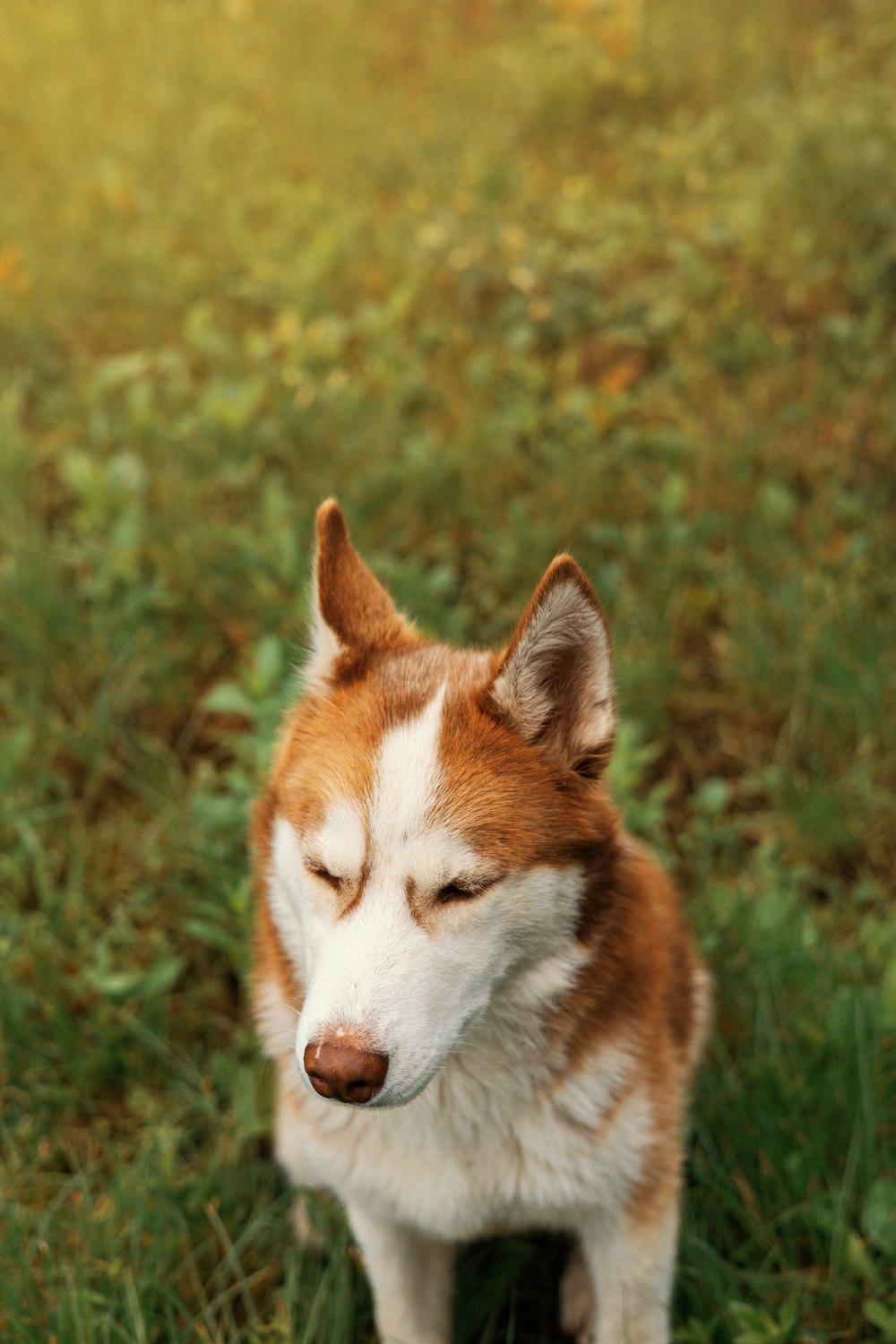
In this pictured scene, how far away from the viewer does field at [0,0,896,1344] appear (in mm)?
2512

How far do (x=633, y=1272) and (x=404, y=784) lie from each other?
105 cm

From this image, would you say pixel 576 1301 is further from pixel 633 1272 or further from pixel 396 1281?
pixel 396 1281

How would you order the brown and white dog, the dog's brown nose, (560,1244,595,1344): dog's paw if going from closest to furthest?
the dog's brown nose < the brown and white dog < (560,1244,595,1344): dog's paw

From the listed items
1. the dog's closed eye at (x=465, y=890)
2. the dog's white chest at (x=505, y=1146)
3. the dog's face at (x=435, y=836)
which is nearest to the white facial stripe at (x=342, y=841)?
the dog's face at (x=435, y=836)

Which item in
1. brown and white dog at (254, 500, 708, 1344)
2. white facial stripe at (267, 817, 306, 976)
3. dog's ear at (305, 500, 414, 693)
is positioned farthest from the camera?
dog's ear at (305, 500, 414, 693)

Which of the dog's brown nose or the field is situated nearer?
the dog's brown nose

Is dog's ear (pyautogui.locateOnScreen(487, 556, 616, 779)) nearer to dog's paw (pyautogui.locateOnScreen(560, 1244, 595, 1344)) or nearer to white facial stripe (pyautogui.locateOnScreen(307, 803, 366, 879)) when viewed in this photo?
white facial stripe (pyautogui.locateOnScreen(307, 803, 366, 879))

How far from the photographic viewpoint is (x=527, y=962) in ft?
6.63

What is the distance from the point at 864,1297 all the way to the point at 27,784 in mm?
2445

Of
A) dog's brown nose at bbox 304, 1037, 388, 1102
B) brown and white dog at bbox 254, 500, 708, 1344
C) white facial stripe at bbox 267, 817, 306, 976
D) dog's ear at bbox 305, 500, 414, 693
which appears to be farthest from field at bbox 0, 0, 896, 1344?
dog's brown nose at bbox 304, 1037, 388, 1102

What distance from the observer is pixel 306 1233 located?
2512 millimetres

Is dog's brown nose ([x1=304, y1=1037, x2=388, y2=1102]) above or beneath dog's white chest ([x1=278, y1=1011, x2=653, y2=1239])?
above

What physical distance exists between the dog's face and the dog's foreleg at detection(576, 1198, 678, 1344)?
0.54 metres

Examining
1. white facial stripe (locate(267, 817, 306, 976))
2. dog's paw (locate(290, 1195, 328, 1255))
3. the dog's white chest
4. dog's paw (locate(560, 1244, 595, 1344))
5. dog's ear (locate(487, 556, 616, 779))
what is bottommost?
dog's paw (locate(560, 1244, 595, 1344))
